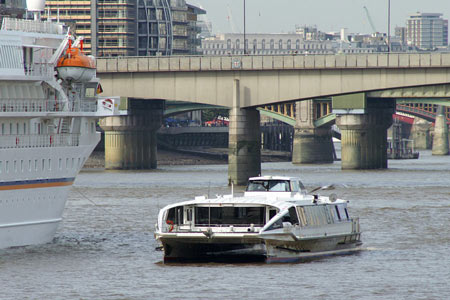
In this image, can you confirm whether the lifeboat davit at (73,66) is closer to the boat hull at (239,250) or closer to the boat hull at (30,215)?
the boat hull at (30,215)

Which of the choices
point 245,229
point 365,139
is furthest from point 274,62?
point 245,229

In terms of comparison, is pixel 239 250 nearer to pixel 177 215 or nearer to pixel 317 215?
pixel 177 215

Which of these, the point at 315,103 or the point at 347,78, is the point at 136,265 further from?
the point at 315,103

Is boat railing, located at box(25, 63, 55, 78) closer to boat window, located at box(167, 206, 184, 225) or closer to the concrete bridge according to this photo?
boat window, located at box(167, 206, 184, 225)

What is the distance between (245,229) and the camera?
159 feet

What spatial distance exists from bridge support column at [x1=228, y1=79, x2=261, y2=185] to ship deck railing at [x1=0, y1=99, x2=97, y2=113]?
45582 mm

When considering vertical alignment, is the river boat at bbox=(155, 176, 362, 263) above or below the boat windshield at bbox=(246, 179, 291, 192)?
below

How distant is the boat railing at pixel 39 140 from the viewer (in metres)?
52.4

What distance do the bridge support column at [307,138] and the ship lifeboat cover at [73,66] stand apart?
11732cm

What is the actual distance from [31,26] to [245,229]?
1640 centimetres

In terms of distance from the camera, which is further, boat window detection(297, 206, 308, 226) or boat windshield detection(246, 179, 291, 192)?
boat windshield detection(246, 179, 291, 192)

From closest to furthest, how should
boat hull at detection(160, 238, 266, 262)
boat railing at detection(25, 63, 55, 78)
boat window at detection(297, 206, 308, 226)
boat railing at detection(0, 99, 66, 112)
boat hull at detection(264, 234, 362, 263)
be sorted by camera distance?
boat hull at detection(264, 234, 362, 263)
boat hull at detection(160, 238, 266, 262)
boat window at detection(297, 206, 308, 226)
boat railing at detection(0, 99, 66, 112)
boat railing at detection(25, 63, 55, 78)

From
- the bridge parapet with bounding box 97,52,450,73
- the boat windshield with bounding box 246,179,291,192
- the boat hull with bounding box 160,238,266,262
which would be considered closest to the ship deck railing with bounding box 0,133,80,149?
the boat hull with bounding box 160,238,266,262

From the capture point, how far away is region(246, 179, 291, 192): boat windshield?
54.2 metres
